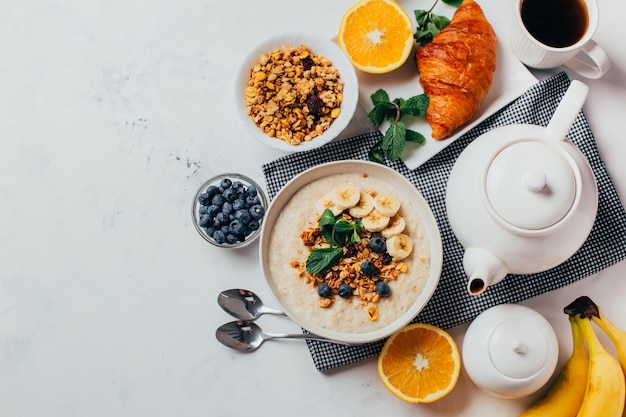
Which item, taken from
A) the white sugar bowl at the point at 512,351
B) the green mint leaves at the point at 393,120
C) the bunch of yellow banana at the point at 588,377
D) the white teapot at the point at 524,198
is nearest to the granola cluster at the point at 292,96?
the green mint leaves at the point at 393,120

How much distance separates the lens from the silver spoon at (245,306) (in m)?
1.77

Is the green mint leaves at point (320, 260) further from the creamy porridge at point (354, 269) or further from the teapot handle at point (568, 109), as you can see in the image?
the teapot handle at point (568, 109)

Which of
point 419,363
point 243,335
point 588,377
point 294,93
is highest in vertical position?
point 294,93

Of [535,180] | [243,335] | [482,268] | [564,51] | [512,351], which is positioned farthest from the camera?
[243,335]

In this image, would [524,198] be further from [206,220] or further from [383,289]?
Answer: [206,220]

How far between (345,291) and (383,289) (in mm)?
99

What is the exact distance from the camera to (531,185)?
1331 mm

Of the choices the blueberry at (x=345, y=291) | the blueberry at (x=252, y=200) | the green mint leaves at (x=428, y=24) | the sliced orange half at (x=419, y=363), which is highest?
the green mint leaves at (x=428, y=24)

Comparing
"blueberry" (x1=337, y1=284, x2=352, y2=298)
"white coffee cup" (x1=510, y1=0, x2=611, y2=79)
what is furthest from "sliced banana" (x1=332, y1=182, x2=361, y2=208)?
"white coffee cup" (x1=510, y1=0, x2=611, y2=79)

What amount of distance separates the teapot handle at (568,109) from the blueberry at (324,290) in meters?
0.66

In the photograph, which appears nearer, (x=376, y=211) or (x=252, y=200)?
(x=376, y=211)

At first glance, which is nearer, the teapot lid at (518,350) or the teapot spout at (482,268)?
the teapot spout at (482,268)

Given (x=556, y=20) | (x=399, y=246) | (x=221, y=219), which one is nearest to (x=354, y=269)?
(x=399, y=246)

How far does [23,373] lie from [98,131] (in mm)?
747
